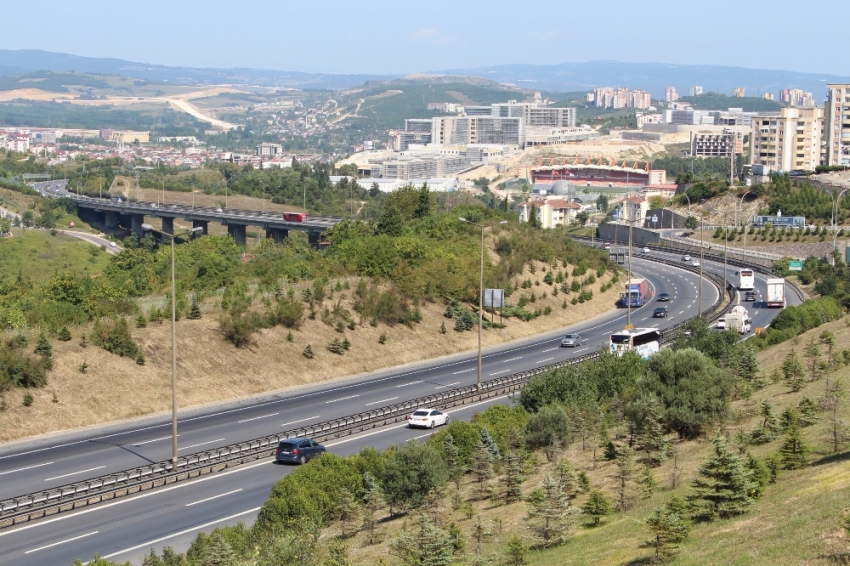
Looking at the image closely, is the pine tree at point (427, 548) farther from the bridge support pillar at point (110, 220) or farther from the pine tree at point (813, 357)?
the bridge support pillar at point (110, 220)

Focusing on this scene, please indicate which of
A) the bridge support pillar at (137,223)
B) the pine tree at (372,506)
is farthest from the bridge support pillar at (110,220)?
the pine tree at (372,506)

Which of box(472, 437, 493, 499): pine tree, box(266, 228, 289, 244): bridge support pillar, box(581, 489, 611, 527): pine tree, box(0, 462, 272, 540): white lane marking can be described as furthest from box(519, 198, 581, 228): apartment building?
box(581, 489, 611, 527): pine tree

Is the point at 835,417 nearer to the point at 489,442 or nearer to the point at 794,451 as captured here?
the point at 794,451

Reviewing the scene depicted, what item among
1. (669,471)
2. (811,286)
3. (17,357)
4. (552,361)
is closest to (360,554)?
(669,471)

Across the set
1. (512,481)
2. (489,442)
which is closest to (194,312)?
(489,442)

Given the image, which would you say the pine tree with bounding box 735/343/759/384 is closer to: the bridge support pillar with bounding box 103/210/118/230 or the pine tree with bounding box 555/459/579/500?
the pine tree with bounding box 555/459/579/500
